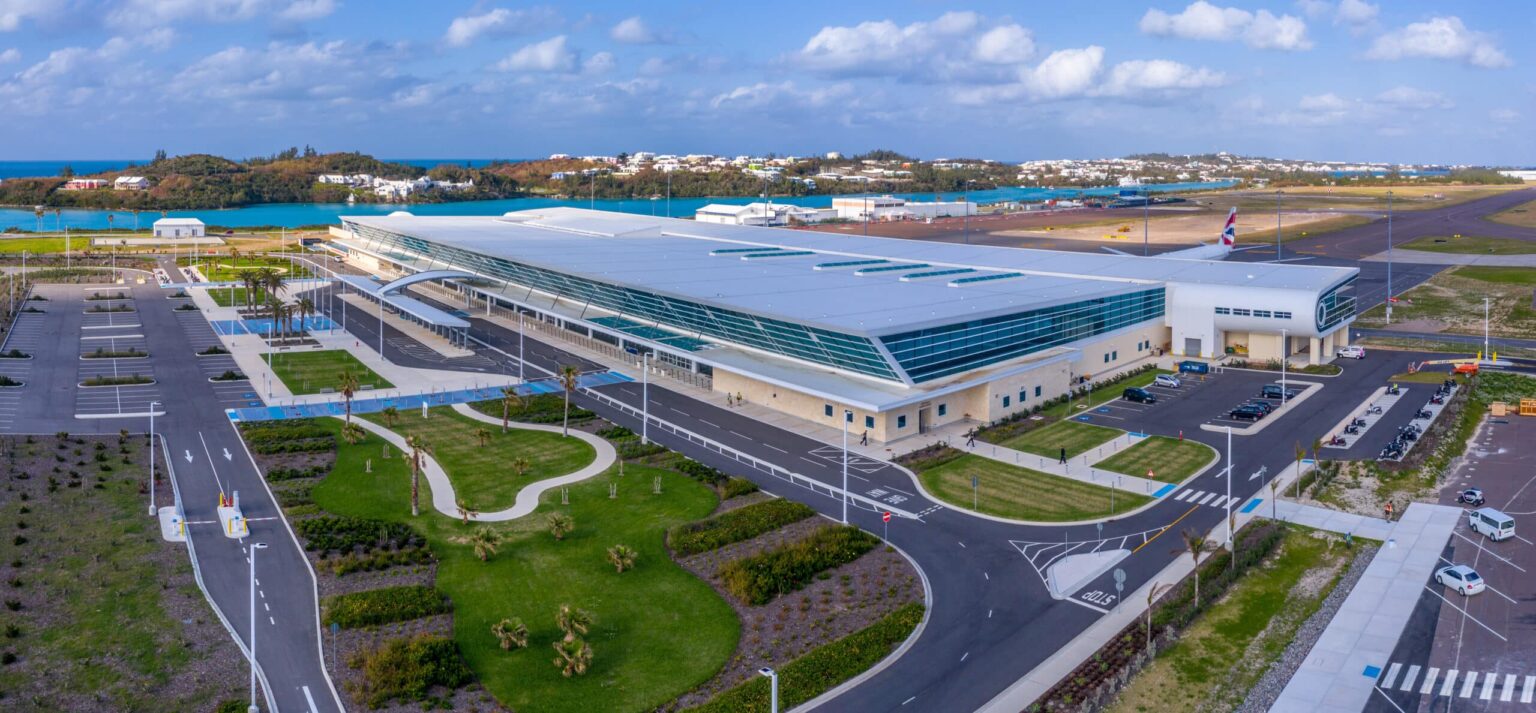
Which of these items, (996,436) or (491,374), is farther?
(491,374)

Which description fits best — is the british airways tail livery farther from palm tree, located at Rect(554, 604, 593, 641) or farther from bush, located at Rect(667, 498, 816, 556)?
palm tree, located at Rect(554, 604, 593, 641)

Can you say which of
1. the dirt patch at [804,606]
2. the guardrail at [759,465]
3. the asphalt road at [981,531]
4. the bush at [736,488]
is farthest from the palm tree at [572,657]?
the bush at [736,488]

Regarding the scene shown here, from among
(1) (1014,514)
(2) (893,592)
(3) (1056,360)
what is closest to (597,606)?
(2) (893,592)

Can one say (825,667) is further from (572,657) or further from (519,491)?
(519,491)

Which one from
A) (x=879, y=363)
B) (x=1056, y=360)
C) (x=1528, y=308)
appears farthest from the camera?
Answer: (x=1528, y=308)

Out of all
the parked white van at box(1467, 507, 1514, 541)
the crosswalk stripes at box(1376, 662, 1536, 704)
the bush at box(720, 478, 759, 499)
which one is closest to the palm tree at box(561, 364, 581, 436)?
the bush at box(720, 478, 759, 499)

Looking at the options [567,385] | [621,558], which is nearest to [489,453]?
[567,385]

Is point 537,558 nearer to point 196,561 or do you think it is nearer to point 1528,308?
point 196,561
